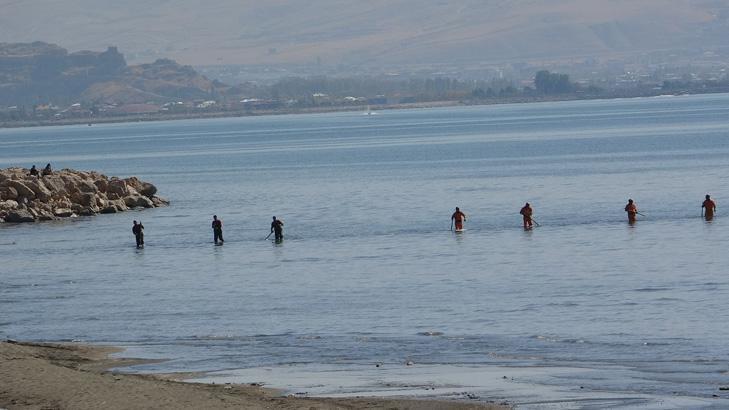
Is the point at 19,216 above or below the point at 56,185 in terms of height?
below

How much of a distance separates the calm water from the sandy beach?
0.92 meters

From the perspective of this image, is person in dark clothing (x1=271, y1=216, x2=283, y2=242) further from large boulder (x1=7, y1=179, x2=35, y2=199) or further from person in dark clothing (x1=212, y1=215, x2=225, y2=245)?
large boulder (x1=7, y1=179, x2=35, y2=199)

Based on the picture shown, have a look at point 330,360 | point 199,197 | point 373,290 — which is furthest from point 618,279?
point 199,197

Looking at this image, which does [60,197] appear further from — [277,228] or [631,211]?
[631,211]

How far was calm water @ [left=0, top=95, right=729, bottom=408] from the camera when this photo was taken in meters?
21.6

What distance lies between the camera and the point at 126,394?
19.1 m

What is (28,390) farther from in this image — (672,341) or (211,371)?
(672,341)

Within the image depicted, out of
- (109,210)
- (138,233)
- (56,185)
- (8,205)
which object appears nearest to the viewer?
(138,233)

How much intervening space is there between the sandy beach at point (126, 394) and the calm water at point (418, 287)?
0.92 metres

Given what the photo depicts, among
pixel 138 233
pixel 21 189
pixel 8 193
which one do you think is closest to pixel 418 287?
pixel 138 233

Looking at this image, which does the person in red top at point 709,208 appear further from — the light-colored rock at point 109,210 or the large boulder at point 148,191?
the large boulder at point 148,191

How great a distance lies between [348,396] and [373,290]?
41.8 ft

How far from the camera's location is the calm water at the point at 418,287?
851 inches

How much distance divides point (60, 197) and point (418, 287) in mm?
30480
